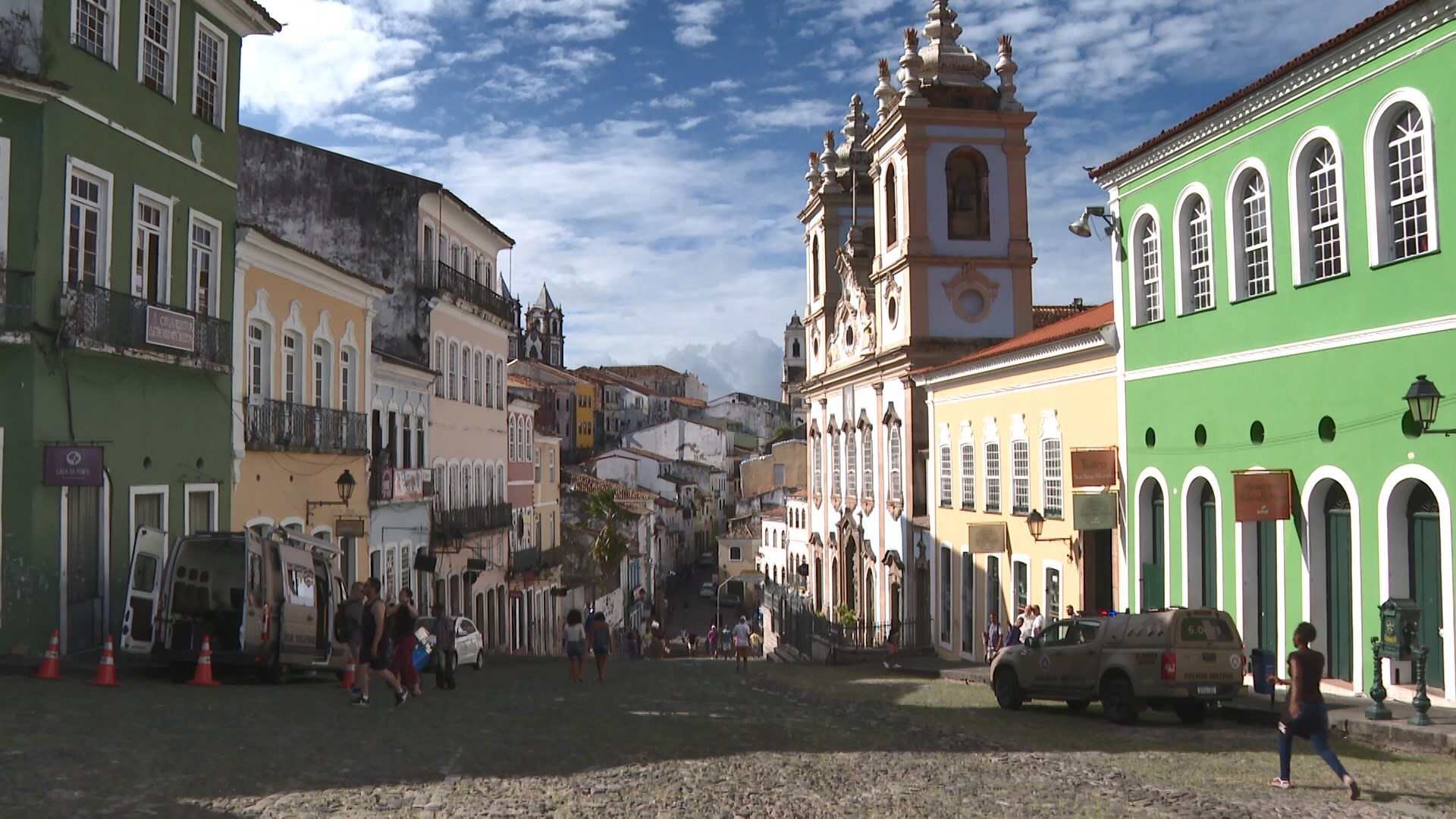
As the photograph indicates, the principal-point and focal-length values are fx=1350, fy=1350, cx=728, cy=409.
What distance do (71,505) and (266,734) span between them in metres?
6.62

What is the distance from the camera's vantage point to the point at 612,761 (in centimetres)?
1223

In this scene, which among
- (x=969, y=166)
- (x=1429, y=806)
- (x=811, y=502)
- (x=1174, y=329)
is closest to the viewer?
(x=1429, y=806)

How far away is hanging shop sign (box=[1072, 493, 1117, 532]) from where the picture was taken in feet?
80.5

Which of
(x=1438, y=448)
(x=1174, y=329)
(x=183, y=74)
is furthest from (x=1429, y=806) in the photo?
(x=183, y=74)

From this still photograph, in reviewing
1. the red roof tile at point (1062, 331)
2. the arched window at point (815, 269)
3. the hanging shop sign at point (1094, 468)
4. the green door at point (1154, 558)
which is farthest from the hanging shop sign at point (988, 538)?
the arched window at point (815, 269)

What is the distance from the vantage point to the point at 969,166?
4050 centimetres

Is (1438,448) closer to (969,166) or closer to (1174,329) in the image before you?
(1174,329)

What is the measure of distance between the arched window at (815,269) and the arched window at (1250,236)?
33.0 metres

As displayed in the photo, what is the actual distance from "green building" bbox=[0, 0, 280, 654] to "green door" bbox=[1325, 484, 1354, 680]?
51.7 ft

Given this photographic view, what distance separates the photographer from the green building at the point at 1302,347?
1655 centimetres

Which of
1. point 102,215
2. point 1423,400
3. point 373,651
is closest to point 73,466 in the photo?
point 102,215

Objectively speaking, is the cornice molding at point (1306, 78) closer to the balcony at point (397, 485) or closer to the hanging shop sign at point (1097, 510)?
the hanging shop sign at point (1097, 510)

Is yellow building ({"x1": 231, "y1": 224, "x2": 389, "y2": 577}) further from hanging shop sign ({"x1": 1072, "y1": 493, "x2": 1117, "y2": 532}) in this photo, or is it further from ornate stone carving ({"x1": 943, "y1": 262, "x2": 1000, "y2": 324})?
ornate stone carving ({"x1": 943, "y1": 262, "x2": 1000, "y2": 324})

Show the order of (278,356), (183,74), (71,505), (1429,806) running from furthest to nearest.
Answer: (278,356) → (183,74) → (71,505) → (1429,806)
